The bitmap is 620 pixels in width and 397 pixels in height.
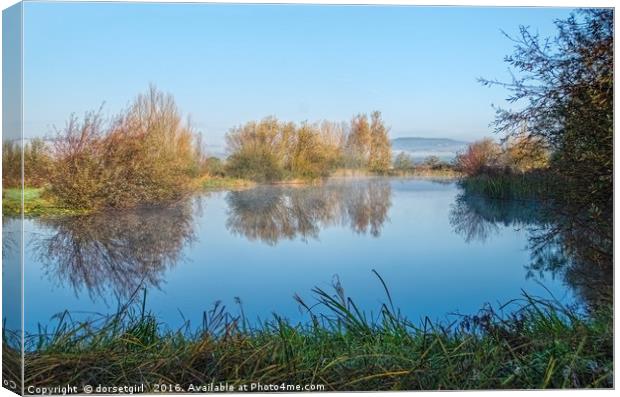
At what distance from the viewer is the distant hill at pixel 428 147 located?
6961mm

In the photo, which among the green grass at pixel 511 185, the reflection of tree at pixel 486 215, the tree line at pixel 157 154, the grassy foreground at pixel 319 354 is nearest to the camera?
the grassy foreground at pixel 319 354

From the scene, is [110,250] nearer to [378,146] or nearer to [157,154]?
[157,154]

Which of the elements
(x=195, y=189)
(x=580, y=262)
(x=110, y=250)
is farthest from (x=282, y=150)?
(x=580, y=262)

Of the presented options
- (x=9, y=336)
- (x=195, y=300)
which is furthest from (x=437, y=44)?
(x=9, y=336)

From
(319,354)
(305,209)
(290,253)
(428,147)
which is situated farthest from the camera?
(428,147)

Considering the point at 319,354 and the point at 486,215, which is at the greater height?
the point at 486,215

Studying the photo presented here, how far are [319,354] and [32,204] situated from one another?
235 centimetres

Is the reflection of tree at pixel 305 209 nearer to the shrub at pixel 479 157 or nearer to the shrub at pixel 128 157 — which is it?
the shrub at pixel 128 157

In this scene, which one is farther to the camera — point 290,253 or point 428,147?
point 428,147

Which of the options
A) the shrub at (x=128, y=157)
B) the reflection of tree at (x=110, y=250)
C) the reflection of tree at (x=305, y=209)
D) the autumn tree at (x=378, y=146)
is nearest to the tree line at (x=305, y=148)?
the autumn tree at (x=378, y=146)

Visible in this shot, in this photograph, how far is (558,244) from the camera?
22.9ft

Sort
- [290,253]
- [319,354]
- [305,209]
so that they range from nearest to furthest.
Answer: [319,354] → [290,253] → [305,209]

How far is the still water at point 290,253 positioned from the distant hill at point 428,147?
22 centimetres

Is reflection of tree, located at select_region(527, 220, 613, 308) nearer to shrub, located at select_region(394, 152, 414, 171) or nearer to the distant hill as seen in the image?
the distant hill
